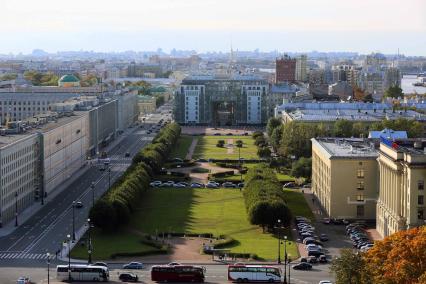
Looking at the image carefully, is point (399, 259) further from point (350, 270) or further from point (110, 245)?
point (110, 245)

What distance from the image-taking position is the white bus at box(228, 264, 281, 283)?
47875mm

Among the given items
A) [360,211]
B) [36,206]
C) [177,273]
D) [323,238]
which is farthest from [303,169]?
[177,273]

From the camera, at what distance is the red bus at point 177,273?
47.9m

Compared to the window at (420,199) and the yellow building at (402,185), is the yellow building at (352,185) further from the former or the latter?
the window at (420,199)

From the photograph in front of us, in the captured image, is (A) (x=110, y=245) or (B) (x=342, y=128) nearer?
(A) (x=110, y=245)

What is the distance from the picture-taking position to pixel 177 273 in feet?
157

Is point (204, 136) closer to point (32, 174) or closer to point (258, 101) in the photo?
point (258, 101)

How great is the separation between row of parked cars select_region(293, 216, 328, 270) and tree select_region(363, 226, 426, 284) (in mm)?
8935

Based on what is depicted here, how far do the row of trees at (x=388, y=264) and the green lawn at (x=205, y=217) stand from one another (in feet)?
41.5

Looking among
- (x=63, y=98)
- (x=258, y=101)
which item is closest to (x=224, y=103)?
(x=258, y=101)

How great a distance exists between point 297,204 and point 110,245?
2218 centimetres

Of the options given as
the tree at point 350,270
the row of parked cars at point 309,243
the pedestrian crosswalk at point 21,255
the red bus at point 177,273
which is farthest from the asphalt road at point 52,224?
the tree at point 350,270

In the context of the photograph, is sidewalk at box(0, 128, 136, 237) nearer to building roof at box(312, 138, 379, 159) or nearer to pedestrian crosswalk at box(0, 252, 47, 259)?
pedestrian crosswalk at box(0, 252, 47, 259)

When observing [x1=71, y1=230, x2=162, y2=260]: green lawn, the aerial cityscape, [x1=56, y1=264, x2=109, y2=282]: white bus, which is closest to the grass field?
the aerial cityscape
